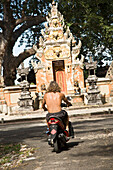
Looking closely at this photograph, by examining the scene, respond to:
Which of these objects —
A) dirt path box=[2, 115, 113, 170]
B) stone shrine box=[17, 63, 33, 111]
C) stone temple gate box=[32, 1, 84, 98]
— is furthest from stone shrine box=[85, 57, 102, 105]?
dirt path box=[2, 115, 113, 170]

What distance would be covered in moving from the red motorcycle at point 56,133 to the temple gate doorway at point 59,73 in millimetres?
15368

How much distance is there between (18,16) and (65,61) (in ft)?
37.5

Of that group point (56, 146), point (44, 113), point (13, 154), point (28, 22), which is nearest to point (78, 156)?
point (56, 146)

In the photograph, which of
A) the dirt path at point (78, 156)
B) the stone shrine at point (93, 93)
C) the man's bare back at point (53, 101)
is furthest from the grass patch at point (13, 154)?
the stone shrine at point (93, 93)

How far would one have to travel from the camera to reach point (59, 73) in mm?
21438

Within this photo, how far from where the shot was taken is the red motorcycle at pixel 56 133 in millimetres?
5555

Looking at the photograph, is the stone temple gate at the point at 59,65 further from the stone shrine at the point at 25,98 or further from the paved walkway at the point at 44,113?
the paved walkway at the point at 44,113

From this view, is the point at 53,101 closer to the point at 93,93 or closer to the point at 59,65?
the point at 93,93

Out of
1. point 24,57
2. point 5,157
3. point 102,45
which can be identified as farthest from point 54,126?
point 24,57

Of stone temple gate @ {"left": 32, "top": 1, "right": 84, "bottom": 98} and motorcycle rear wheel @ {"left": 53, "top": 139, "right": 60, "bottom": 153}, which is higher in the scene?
stone temple gate @ {"left": 32, "top": 1, "right": 84, "bottom": 98}

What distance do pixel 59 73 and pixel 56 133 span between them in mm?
15997

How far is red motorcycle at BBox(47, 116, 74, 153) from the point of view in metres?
5.55

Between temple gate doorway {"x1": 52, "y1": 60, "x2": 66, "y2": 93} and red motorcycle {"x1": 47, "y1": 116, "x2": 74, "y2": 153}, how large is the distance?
50.4ft

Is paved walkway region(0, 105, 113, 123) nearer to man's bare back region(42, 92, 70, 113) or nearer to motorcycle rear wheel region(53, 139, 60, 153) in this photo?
man's bare back region(42, 92, 70, 113)
